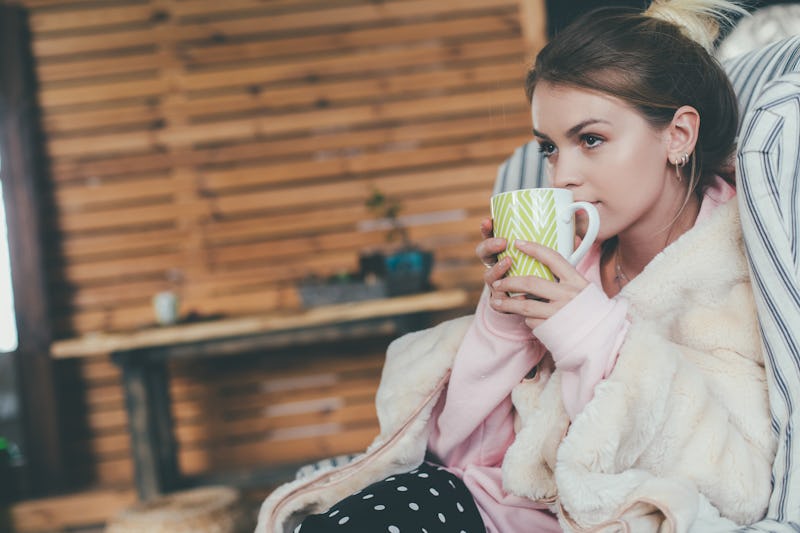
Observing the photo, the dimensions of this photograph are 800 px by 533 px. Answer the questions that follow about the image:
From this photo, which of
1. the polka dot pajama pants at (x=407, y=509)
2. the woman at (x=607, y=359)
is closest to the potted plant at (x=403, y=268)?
the woman at (x=607, y=359)

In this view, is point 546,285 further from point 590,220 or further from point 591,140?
point 591,140

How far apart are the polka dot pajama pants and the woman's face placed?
462 mm

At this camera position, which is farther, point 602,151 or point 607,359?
point 602,151

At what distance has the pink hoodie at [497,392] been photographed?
3.21ft

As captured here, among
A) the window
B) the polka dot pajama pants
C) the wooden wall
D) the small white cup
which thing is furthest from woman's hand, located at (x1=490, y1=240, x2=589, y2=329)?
the window

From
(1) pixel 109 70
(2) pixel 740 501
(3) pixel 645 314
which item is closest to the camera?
(2) pixel 740 501

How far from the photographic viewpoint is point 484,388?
1.19 metres

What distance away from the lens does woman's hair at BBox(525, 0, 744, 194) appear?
113 centimetres

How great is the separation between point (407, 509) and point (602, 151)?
610 millimetres

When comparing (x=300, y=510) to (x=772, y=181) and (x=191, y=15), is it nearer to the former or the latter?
(x=772, y=181)

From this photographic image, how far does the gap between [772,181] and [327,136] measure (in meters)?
2.93

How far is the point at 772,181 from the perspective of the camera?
3.16 feet

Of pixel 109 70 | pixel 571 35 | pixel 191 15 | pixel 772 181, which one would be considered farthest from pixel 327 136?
pixel 772 181

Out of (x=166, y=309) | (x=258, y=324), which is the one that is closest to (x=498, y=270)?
(x=258, y=324)
